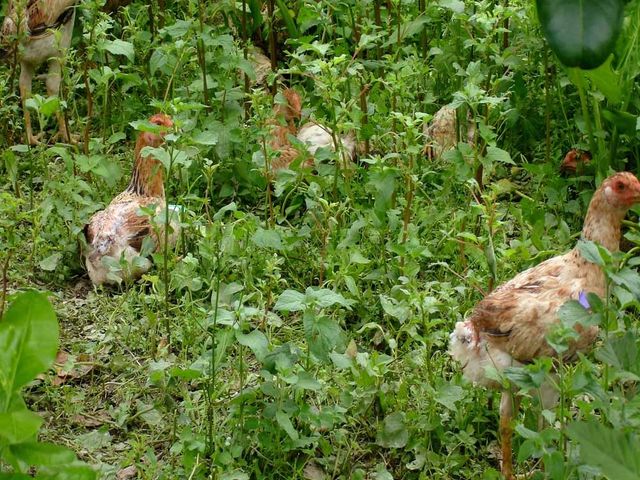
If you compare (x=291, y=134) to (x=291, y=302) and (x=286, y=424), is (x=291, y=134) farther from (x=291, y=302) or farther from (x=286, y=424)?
(x=286, y=424)

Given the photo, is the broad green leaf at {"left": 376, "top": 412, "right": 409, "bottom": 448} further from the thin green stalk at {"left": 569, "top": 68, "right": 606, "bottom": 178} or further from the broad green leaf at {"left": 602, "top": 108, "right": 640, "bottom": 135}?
the broad green leaf at {"left": 602, "top": 108, "right": 640, "bottom": 135}

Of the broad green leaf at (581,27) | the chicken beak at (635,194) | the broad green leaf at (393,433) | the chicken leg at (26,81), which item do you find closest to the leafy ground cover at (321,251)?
the broad green leaf at (393,433)

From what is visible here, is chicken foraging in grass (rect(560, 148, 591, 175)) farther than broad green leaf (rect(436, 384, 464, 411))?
Yes

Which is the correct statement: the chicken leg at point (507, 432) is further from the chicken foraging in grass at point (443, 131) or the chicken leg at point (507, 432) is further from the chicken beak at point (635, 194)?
the chicken foraging in grass at point (443, 131)

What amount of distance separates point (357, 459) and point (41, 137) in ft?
7.91

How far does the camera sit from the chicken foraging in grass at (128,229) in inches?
179

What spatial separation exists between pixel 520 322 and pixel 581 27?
2.14 meters

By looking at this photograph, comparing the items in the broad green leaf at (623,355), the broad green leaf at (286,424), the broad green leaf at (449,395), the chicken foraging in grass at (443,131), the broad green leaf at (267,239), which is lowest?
the chicken foraging in grass at (443,131)

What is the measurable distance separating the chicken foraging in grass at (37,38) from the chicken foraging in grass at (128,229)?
74 centimetres

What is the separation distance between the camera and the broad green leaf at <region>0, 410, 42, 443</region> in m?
1.88

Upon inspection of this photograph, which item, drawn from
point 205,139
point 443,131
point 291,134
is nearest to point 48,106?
point 205,139

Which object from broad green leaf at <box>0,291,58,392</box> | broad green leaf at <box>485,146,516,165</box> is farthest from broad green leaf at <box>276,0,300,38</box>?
broad green leaf at <box>0,291,58,392</box>

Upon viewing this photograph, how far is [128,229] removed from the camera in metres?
4.70

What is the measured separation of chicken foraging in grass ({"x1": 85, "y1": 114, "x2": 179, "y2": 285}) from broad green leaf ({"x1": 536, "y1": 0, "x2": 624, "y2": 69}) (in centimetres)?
301
